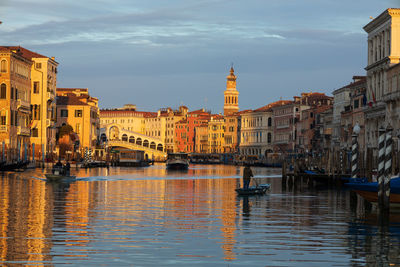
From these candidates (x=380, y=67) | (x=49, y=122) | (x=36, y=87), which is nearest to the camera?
(x=380, y=67)

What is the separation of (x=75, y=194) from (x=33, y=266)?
67.0ft

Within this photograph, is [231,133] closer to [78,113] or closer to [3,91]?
[78,113]

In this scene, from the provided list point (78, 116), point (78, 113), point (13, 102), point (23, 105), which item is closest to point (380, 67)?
point (13, 102)

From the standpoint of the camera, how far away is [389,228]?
20.7 meters

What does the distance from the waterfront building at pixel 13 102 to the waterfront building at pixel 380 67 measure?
28.2m

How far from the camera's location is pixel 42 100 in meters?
87.8

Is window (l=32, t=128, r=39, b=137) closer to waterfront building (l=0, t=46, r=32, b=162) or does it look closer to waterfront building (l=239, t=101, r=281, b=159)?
waterfront building (l=0, t=46, r=32, b=162)

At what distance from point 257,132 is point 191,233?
155078mm

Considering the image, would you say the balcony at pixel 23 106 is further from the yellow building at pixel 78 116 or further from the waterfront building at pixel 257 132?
the waterfront building at pixel 257 132

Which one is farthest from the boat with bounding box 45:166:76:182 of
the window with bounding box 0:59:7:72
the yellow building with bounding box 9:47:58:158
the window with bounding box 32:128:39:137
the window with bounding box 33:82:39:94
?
the window with bounding box 33:82:39:94

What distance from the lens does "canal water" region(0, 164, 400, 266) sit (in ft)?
48.7

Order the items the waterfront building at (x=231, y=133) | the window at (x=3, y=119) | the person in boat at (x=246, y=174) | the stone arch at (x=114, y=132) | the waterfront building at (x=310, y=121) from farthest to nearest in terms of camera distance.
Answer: the waterfront building at (x=231, y=133) < the stone arch at (x=114, y=132) < the waterfront building at (x=310, y=121) < the window at (x=3, y=119) < the person in boat at (x=246, y=174)

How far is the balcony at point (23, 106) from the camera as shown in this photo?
76.0m

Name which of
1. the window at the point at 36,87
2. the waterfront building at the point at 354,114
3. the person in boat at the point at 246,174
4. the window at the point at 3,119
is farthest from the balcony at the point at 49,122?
the person in boat at the point at 246,174
